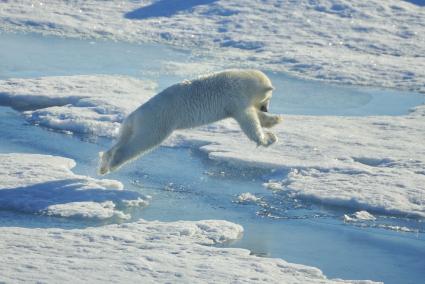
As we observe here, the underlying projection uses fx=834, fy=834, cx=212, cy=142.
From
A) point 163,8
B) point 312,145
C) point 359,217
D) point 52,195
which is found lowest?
point 52,195

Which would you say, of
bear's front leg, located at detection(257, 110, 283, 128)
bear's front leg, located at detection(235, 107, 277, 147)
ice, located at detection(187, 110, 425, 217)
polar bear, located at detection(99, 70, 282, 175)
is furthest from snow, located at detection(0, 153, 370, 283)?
bear's front leg, located at detection(257, 110, 283, 128)

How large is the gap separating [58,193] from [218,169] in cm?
212

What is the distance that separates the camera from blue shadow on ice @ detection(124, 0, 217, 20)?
19734 millimetres

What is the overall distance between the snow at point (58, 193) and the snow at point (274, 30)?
7132 mm

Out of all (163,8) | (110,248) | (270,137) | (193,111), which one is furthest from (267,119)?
(163,8)

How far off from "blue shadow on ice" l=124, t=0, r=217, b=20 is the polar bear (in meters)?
11.0

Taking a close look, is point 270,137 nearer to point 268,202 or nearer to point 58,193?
point 268,202

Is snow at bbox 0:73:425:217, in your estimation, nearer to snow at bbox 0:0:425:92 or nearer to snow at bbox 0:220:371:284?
snow at bbox 0:220:371:284

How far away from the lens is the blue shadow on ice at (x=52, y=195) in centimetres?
764

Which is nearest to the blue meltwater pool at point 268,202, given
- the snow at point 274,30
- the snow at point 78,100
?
the snow at point 78,100

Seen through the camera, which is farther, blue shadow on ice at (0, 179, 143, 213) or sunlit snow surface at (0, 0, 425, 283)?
blue shadow on ice at (0, 179, 143, 213)

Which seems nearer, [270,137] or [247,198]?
[247,198]

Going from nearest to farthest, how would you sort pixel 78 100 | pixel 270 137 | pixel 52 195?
pixel 52 195
pixel 270 137
pixel 78 100

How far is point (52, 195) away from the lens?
7.89 meters
